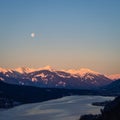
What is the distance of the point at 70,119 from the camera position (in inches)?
7638

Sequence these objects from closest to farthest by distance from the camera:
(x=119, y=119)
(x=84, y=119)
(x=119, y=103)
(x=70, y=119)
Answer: (x=119, y=119)
(x=119, y=103)
(x=84, y=119)
(x=70, y=119)

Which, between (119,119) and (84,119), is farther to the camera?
(84,119)

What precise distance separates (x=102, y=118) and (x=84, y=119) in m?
29.5

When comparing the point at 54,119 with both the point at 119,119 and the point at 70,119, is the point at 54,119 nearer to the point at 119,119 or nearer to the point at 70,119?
the point at 70,119

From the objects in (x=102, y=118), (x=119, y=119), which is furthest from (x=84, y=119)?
(x=119, y=119)

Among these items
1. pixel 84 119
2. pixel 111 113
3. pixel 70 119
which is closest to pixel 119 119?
pixel 111 113

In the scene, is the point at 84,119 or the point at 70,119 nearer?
the point at 84,119

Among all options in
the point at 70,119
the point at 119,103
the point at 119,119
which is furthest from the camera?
the point at 70,119

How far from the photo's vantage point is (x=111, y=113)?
119562 mm

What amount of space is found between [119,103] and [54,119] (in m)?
80.7

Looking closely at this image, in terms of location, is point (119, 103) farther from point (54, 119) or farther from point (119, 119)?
point (54, 119)

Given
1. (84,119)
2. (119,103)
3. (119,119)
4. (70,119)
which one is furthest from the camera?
(70,119)

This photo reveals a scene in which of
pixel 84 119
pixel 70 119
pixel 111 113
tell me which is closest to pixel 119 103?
pixel 111 113

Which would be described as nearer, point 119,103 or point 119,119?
point 119,119
